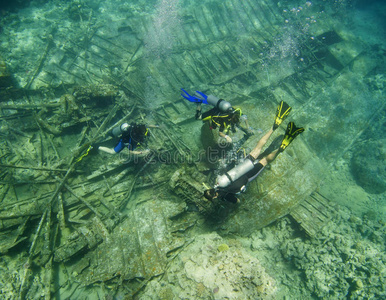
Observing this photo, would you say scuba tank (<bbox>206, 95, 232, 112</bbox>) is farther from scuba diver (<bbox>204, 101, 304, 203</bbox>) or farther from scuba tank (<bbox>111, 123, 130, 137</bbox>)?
scuba tank (<bbox>111, 123, 130, 137</bbox>)

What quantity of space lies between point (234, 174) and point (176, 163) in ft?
8.54

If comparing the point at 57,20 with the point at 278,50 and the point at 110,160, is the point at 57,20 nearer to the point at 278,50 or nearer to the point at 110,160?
the point at 110,160

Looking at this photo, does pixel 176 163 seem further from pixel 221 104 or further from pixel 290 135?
pixel 290 135

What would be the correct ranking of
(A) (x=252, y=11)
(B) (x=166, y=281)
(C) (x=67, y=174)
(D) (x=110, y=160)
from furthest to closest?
(A) (x=252, y=11)
(D) (x=110, y=160)
(C) (x=67, y=174)
(B) (x=166, y=281)

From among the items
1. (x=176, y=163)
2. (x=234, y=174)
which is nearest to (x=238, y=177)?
(x=234, y=174)

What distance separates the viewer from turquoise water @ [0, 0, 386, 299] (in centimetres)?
470

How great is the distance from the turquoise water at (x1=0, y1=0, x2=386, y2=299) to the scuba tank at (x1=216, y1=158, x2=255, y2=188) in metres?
0.77

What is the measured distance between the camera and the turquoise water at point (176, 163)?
185 inches

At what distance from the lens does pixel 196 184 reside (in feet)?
16.8

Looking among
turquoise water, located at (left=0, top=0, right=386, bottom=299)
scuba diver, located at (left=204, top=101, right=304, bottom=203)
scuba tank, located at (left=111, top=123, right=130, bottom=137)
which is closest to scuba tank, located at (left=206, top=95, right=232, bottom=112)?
scuba diver, located at (left=204, top=101, right=304, bottom=203)

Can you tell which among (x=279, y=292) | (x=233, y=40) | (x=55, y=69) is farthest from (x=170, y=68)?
(x=279, y=292)

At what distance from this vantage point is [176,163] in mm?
6691

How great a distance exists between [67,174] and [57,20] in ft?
41.7

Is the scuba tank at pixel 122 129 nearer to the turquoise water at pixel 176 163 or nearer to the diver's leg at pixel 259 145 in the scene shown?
the turquoise water at pixel 176 163
